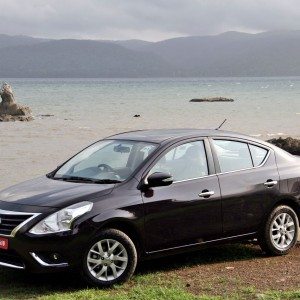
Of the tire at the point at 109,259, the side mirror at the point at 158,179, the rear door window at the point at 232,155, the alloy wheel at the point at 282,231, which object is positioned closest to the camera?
the tire at the point at 109,259

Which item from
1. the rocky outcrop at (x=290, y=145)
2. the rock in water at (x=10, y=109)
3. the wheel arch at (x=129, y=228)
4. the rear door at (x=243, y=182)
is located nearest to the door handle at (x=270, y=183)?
the rear door at (x=243, y=182)

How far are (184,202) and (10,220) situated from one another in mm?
1796

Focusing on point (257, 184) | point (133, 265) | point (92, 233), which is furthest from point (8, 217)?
point (257, 184)

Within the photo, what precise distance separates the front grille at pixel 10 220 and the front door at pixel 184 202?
1.22 metres

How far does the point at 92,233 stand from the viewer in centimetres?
704

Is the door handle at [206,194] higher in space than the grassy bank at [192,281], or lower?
higher

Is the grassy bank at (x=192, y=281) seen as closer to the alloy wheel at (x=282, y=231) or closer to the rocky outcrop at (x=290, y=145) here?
the alloy wheel at (x=282, y=231)

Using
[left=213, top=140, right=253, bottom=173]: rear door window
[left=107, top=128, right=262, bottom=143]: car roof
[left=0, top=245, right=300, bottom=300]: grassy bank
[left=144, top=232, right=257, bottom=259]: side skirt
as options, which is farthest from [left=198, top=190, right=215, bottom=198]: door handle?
[left=0, top=245, right=300, bottom=300]: grassy bank

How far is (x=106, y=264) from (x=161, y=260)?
1430 mm

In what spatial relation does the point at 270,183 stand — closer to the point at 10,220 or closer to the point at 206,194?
the point at 206,194

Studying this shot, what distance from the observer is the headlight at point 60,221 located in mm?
6941

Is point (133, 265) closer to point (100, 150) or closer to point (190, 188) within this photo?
point (190, 188)

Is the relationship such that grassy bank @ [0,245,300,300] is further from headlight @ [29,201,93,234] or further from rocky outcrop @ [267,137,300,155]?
rocky outcrop @ [267,137,300,155]

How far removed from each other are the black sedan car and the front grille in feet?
0.03
